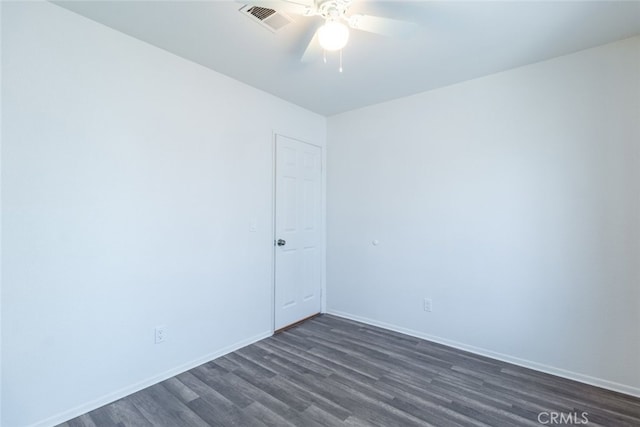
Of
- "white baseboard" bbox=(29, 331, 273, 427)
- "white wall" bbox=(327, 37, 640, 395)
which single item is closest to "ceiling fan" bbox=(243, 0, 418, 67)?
"white wall" bbox=(327, 37, 640, 395)

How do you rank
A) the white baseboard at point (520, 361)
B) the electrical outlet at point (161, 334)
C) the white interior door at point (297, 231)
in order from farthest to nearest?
the white interior door at point (297, 231), the electrical outlet at point (161, 334), the white baseboard at point (520, 361)

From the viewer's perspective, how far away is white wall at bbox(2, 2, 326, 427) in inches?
65.7

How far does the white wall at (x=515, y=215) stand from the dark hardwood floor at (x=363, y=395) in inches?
12.1

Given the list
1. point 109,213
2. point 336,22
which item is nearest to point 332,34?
point 336,22

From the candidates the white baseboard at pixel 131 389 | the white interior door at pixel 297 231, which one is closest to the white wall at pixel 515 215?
the white interior door at pixel 297 231

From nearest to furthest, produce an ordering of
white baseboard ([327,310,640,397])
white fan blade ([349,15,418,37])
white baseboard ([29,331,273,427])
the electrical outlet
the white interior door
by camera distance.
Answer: white fan blade ([349,15,418,37]) → white baseboard ([29,331,273,427]) → white baseboard ([327,310,640,397]) → the electrical outlet → the white interior door

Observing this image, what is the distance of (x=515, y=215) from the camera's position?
2502 mm

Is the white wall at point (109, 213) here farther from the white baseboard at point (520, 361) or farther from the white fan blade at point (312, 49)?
the white baseboard at point (520, 361)

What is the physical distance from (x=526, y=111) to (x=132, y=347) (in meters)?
3.63

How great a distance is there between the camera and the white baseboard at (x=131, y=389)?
1.77 metres

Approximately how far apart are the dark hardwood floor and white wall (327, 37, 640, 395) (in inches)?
12.1

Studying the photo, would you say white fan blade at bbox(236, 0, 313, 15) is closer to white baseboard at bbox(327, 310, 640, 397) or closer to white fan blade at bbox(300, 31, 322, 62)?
white fan blade at bbox(300, 31, 322, 62)

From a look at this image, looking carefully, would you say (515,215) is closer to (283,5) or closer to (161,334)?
(283,5)

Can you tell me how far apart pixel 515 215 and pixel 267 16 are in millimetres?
2485
